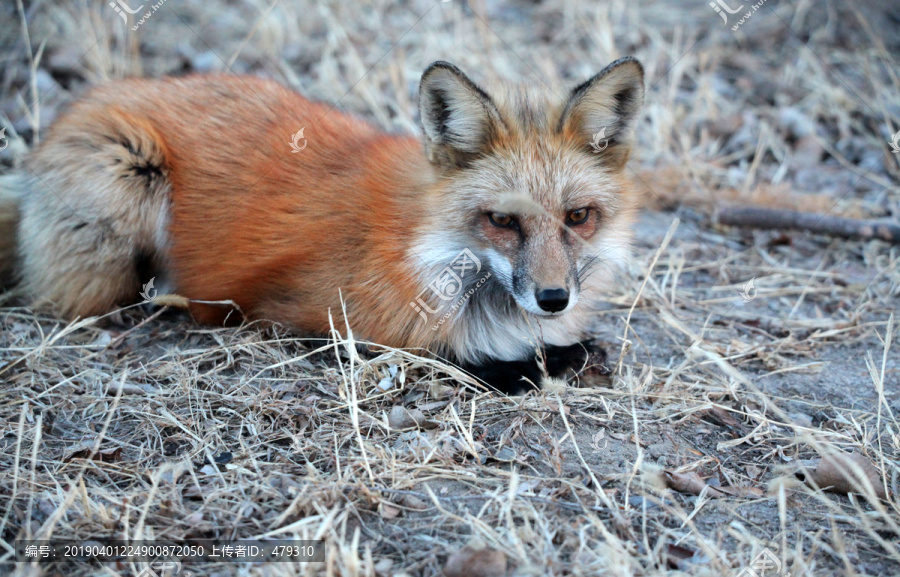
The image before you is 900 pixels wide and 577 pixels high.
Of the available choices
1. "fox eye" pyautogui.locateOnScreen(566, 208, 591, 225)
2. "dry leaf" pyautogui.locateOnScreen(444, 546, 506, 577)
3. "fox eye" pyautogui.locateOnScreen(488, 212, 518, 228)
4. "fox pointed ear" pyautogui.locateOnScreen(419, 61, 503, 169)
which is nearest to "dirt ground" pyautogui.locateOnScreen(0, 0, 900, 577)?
"dry leaf" pyautogui.locateOnScreen(444, 546, 506, 577)

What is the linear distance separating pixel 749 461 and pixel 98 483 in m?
2.67

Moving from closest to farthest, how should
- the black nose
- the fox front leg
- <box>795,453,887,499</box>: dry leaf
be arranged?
1. <box>795,453,887,499</box>: dry leaf
2. the black nose
3. the fox front leg

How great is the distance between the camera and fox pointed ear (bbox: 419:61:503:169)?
3123 millimetres

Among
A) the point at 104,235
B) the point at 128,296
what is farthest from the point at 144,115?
the point at 128,296

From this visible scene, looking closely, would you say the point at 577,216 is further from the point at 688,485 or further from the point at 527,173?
the point at 688,485

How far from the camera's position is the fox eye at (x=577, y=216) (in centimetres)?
331

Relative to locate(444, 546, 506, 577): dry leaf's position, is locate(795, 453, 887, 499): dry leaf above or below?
above

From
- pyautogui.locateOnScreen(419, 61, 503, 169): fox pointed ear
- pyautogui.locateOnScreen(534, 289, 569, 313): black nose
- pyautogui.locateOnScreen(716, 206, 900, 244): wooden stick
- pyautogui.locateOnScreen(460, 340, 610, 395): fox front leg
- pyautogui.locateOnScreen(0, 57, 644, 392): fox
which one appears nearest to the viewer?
pyautogui.locateOnScreen(534, 289, 569, 313): black nose

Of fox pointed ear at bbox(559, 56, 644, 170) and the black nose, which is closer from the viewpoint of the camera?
the black nose

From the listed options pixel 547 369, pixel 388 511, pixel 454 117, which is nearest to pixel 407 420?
pixel 388 511

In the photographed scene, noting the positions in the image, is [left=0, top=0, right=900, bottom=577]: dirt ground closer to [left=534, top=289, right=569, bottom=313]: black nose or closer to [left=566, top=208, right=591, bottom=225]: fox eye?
[left=534, top=289, right=569, bottom=313]: black nose

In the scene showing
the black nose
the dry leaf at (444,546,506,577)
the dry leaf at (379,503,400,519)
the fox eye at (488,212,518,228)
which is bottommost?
the dry leaf at (379,503,400,519)

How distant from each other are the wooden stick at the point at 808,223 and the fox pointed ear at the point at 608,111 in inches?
78.8

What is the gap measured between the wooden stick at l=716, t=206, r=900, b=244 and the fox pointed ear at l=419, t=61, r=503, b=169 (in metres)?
2.58
